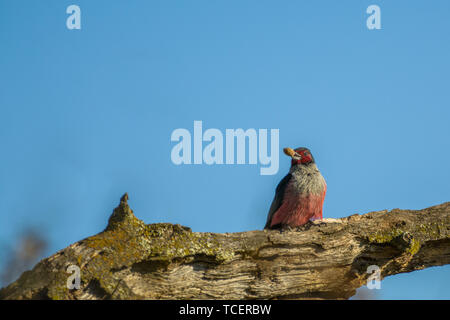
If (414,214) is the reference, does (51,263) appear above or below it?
below

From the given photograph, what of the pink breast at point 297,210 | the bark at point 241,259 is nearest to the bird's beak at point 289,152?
the pink breast at point 297,210

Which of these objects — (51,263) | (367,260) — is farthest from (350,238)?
(51,263)

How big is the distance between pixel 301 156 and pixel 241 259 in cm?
336

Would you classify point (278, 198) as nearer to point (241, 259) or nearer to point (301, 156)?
point (301, 156)

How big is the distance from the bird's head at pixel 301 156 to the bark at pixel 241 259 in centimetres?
217

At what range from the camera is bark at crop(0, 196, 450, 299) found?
589cm

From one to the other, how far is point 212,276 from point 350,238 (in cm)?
195

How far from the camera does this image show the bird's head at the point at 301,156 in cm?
952

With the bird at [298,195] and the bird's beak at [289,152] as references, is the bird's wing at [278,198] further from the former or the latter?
the bird's beak at [289,152]

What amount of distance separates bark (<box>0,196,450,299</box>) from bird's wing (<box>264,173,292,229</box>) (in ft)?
4.64

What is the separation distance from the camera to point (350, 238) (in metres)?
7.18

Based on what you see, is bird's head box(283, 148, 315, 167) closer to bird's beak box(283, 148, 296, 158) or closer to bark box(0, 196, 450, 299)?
bird's beak box(283, 148, 296, 158)
